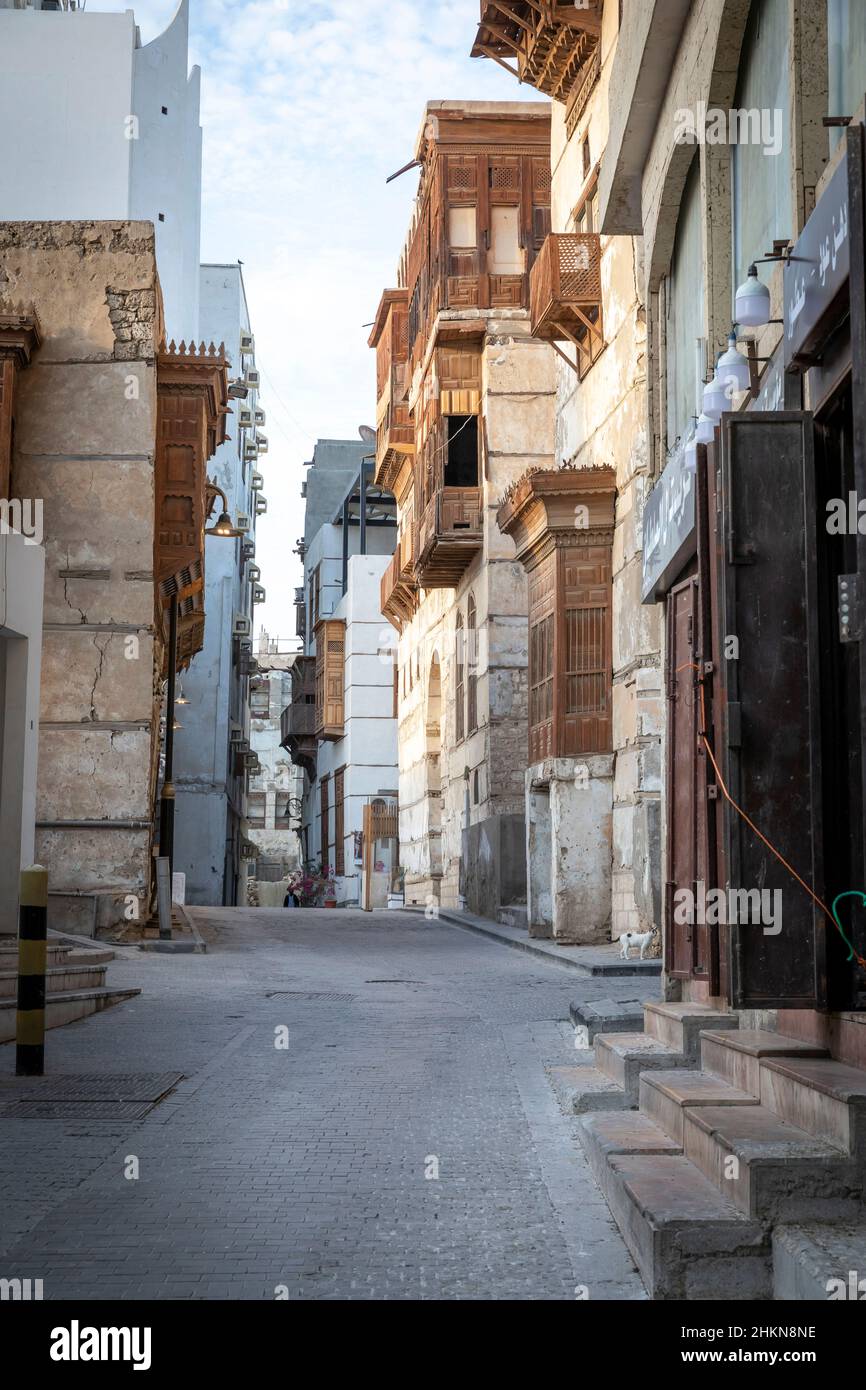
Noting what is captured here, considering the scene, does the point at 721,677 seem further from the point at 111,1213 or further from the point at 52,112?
the point at 52,112

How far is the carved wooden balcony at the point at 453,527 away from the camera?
1147 inches

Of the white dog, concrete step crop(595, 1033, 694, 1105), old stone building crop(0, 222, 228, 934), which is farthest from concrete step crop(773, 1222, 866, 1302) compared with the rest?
old stone building crop(0, 222, 228, 934)

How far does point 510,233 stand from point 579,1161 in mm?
25677

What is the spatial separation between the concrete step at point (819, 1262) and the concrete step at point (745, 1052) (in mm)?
1224

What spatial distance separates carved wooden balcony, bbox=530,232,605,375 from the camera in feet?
65.7

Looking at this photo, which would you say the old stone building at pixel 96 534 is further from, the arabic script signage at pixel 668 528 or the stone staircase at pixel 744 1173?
the stone staircase at pixel 744 1173

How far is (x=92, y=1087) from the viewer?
8.19 m

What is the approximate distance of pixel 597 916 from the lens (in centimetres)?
1953

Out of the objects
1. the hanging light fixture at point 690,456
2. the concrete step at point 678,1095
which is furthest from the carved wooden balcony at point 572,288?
the concrete step at point 678,1095

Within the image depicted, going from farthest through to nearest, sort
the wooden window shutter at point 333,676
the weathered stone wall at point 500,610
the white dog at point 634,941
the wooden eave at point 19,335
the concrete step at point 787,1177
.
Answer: the wooden window shutter at point 333,676
the weathered stone wall at point 500,610
the wooden eave at point 19,335
the white dog at point 634,941
the concrete step at point 787,1177

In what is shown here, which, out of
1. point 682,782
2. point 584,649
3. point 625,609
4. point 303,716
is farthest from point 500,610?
point 303,716

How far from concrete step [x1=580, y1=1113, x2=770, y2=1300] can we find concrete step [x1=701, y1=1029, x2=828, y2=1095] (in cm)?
58
